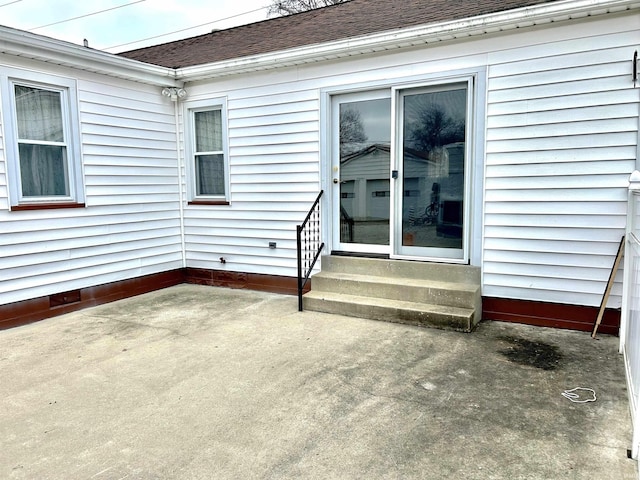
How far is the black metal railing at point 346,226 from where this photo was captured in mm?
5090

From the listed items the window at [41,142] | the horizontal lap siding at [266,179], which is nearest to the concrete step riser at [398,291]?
the horizontal lap siding at [266,179]

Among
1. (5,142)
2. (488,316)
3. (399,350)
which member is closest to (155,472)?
(399,350)

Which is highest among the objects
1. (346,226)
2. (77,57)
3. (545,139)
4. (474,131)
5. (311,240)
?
(77,57)

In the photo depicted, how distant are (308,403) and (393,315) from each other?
5.59 ft

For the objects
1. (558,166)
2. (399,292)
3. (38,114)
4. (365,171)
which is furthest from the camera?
(365,171)

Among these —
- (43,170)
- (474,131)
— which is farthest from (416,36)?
(43,170)

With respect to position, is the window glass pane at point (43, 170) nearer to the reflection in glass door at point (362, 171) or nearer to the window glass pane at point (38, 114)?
the window glass pane at point (38, 114)

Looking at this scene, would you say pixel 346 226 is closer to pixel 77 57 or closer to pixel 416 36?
pixel 416 36

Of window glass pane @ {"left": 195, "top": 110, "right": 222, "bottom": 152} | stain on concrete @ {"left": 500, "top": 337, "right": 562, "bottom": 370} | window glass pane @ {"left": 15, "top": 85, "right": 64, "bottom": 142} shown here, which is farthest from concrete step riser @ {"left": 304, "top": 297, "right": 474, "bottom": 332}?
window glass pane @ {"left": 15, "top": 85, "right": 64, "bottom": 142}

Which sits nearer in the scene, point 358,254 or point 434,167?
point 434,167

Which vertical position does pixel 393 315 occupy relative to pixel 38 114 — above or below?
below

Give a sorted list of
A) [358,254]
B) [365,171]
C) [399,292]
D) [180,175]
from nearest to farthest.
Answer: [399,292], [365,171], [358,254], [180,175]

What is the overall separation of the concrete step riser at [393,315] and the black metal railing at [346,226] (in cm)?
94

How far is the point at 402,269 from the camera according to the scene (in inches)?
181
